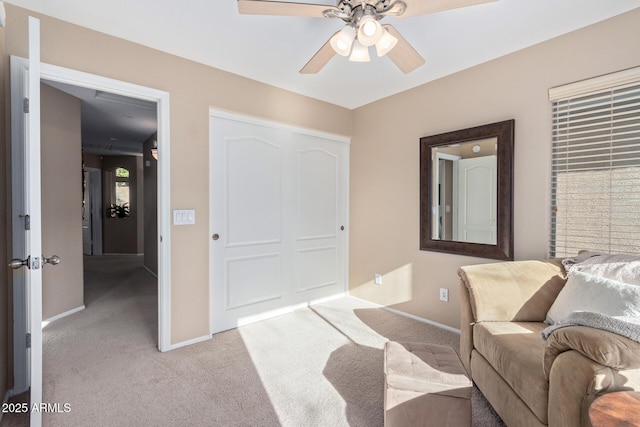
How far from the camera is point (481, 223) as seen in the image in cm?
277

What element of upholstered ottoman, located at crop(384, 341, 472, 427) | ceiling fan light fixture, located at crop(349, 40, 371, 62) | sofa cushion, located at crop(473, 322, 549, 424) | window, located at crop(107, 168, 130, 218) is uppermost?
ceiling fan light fixture, located at crop(349, 40, 371, 62)

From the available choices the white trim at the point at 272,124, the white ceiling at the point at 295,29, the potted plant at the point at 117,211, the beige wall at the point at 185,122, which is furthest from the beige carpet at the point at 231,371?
the potted plant at the point at 117,211

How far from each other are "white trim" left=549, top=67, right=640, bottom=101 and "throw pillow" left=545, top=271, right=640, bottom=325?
1.31m

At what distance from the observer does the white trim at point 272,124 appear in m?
2.87

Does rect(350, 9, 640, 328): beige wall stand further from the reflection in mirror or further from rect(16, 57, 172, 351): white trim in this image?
rect(16, 57, 172, 351): white trim

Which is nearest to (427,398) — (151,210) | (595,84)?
(595,84)

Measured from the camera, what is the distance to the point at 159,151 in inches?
99.3

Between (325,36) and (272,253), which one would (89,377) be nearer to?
(272,253)

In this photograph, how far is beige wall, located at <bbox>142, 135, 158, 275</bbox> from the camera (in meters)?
5.00

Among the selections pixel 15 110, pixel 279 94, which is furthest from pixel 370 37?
pixel 15 110

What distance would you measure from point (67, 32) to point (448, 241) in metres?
3.47

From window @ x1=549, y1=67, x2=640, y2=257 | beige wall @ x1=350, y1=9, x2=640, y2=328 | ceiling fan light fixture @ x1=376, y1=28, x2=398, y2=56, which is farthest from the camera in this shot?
beige wall @ x1=350, y1=9, x2=640, y2=328

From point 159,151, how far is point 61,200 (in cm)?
189

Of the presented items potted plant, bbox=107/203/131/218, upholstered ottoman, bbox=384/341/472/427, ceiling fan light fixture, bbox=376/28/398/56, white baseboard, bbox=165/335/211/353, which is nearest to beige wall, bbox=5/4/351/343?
white baseboard, bbox=165/335/211/353
